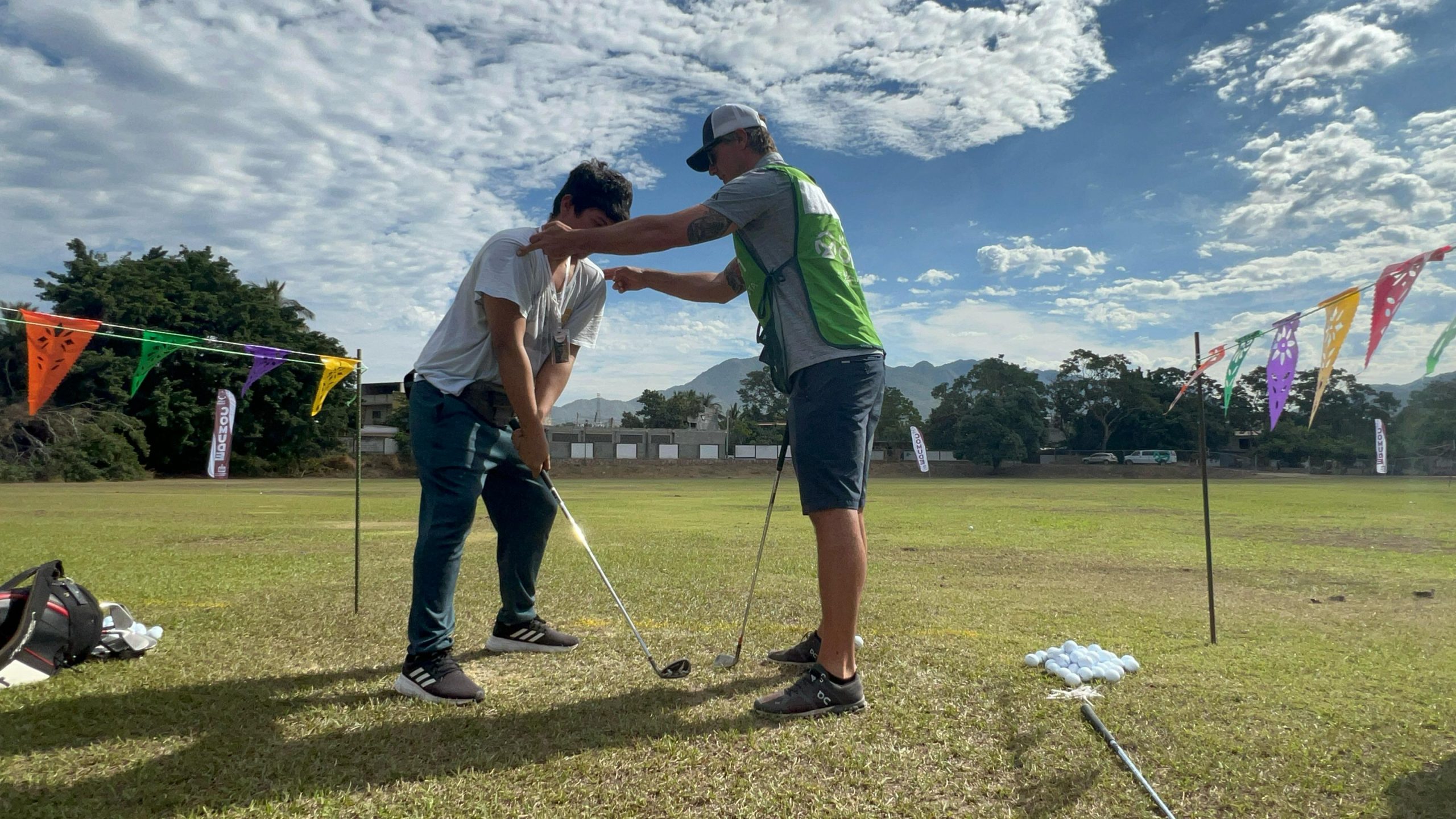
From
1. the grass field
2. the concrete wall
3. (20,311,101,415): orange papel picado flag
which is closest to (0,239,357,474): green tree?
the concrete wall

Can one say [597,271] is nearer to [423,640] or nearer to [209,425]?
[423,640]

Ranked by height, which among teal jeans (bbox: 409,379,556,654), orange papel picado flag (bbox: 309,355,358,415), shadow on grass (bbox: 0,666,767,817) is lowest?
shadow on grass (bbox: 0,666,767,817)

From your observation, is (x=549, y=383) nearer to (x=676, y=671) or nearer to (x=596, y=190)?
(x=596, y=190)

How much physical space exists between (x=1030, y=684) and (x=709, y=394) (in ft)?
327

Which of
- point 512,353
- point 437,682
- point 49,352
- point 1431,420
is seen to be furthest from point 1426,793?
point 1431,420

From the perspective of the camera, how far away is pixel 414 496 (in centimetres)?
2538

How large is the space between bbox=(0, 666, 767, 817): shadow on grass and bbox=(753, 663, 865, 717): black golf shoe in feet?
0.25

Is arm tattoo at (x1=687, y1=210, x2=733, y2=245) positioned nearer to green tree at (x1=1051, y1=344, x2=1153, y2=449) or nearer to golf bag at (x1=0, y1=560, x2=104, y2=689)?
golf bag at (x1=0, y1=560, x2=104, y2=689)

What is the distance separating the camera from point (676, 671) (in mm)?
3105

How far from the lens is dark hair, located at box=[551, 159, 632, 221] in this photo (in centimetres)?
337

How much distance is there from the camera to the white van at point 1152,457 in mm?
71375

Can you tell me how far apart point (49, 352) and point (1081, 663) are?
8349 millimetres

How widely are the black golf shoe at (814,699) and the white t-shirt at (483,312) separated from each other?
163 cm

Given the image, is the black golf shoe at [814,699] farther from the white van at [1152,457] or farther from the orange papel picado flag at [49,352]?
the white van at [1152,457]
